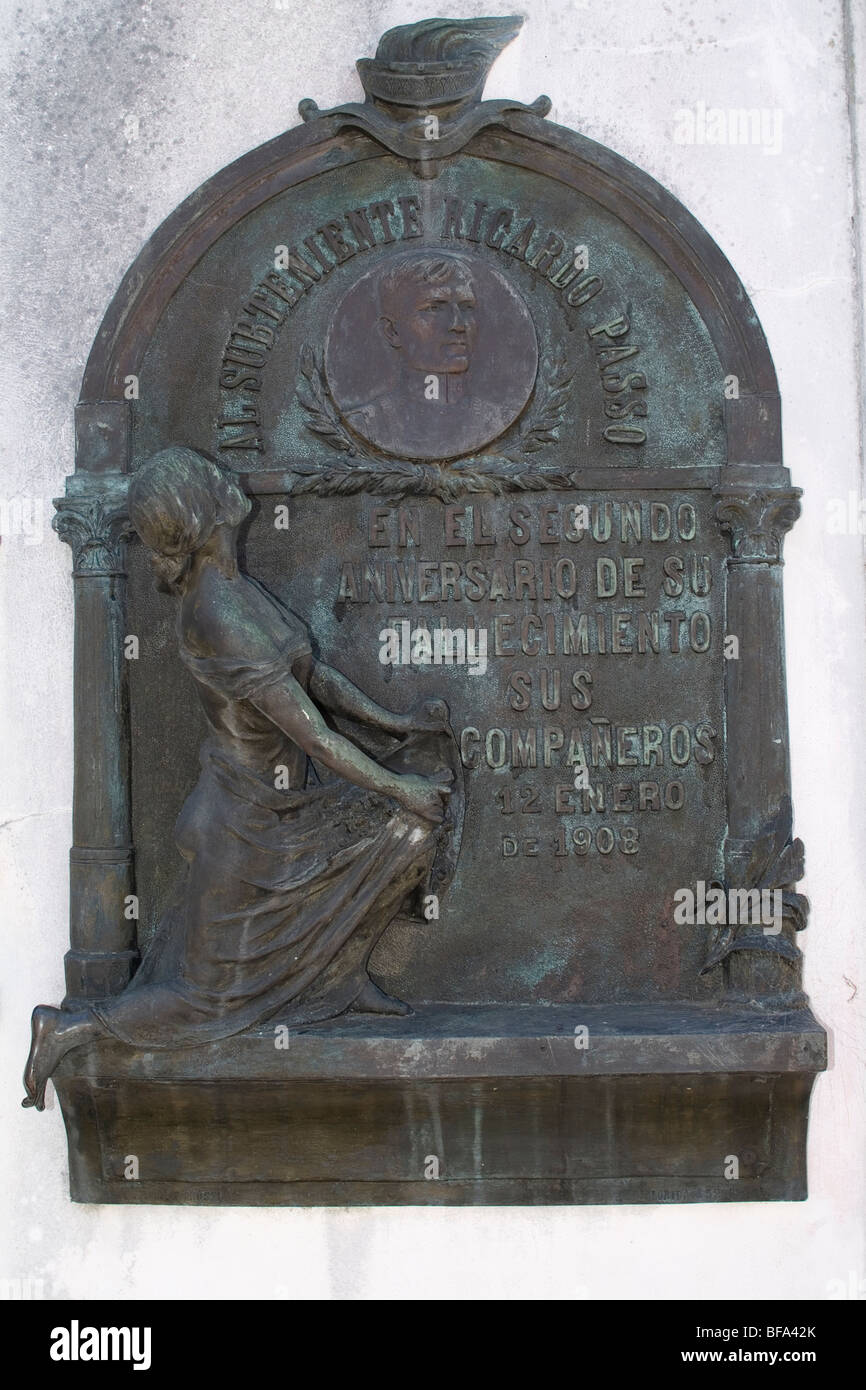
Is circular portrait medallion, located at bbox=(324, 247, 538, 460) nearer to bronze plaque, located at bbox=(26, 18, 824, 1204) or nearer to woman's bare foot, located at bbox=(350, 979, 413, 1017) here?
bronze plaque, located at bbox=(26, 18, 824, 1204)

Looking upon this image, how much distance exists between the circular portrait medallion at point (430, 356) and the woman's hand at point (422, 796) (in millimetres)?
1230

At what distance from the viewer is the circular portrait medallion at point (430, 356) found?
19.4 ft

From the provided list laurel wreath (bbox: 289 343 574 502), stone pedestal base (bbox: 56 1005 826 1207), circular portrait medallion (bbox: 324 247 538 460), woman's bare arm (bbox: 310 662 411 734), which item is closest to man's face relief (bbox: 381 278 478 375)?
circular portrait medallion (bbox: 324 247 538 460)

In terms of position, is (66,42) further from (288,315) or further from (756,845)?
(756,845)

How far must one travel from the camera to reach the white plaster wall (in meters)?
5.86

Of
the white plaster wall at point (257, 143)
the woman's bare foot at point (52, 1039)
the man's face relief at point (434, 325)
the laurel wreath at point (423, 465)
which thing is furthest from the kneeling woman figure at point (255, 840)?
the man's face relief at point (434, 325)

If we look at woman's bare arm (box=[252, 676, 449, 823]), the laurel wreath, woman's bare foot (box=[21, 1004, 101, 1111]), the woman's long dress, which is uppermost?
the laurel wreath

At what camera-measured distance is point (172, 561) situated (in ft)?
18.5

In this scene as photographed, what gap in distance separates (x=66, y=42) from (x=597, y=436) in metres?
2.54

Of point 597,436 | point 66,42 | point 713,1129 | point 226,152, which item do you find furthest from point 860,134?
point 713,1129

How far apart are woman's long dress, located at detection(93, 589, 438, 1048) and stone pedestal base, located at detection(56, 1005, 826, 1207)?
5.1 inches

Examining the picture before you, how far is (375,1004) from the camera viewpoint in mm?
5793

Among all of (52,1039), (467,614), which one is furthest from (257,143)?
(52,1039)

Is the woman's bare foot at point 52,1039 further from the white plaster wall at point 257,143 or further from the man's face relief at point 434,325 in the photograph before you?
the man's face relief at point 434,325
